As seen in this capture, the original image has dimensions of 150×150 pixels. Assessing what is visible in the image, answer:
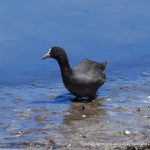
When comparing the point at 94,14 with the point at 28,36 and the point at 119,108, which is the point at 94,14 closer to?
the point at 28,36

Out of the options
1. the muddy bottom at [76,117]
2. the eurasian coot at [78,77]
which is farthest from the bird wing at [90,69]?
the muddy bottom at [76,117]

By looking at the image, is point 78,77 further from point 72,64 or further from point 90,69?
point 72,64

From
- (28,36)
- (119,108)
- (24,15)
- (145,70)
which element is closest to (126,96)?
(119,108)

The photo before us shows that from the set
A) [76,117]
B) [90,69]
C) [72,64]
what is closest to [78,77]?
[90,69]

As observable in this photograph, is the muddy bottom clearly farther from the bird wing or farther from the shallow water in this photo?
the bird wing

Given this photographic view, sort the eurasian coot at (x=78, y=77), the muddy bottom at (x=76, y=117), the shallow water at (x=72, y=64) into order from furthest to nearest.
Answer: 1. the eurasian coot at (x=78, y=77)
2. the shallow water at (x=72, y=64)
3. the muddy bottom at (x=76, y=117)

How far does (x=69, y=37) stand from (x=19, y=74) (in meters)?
2.07

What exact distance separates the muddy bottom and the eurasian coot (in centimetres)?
19

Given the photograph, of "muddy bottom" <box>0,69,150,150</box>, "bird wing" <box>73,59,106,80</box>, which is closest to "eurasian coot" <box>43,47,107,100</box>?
"bird wing" <box>73,59,106,80</box>

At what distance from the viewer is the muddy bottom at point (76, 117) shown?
9.55m

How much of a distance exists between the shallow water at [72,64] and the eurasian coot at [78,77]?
210mm

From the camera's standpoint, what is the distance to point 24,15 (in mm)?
16031

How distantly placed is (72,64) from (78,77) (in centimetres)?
188

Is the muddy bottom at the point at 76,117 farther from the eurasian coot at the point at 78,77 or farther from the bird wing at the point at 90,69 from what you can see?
the bird wing at the point at 90,69
